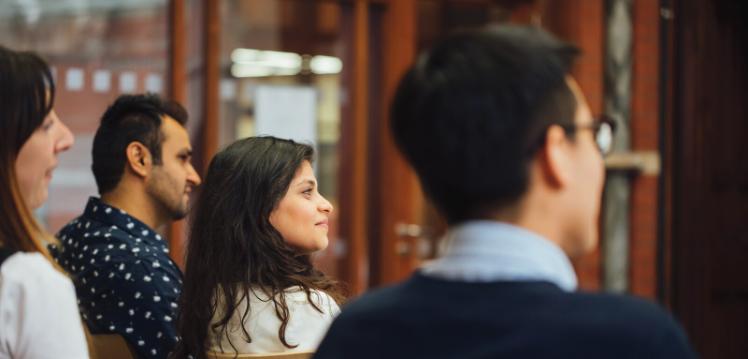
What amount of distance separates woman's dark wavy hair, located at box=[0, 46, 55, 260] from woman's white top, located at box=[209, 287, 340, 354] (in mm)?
636

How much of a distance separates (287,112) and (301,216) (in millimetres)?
2784

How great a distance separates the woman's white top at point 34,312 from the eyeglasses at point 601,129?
760 mm

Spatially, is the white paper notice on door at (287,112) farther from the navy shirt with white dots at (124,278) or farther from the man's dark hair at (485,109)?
the man's dark hair at (485,109)

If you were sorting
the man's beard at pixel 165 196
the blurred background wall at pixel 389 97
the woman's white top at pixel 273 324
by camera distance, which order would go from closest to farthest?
the woman's white top at pixel 273 324, the man's beard at pixel 165 196, the blurred background wall at pixel 389 97

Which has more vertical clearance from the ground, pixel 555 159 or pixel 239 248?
pixel 555 159

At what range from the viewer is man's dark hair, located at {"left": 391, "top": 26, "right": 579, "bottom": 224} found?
1126 millimetres

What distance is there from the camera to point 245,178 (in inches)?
94.3

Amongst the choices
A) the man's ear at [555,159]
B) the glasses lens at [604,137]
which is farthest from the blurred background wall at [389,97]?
the man's ear at [555,159]

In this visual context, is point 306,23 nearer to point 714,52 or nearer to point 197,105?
point 197,105

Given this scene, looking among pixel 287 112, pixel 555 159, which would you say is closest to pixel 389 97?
pixel 287 112

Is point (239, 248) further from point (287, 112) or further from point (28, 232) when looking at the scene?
point (287, 112)

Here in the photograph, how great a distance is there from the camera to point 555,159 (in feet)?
3.76

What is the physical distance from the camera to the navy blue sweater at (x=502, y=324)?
106 centimetres

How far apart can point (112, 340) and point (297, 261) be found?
0.51 m
